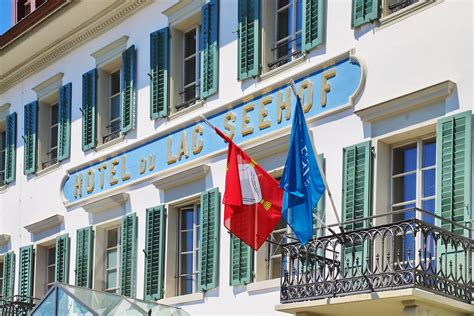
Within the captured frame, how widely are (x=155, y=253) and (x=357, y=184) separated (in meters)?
4.53

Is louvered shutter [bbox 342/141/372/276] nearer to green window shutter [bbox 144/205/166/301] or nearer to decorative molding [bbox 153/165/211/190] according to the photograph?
decorative molding [bbox 153/165/211/190]

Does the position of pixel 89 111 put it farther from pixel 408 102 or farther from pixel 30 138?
pixel 408 102

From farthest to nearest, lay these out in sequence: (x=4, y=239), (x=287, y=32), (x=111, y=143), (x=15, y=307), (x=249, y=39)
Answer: (x=4, y=239)
(x=15, y=307)
(x=111, y=143)
(x=249, y=39)
(x=287, y=32)

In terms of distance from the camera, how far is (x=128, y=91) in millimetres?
17859

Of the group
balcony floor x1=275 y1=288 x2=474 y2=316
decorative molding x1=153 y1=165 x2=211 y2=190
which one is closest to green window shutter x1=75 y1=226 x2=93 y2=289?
decorative molding x1=153 y1=165 x2=211 y2=190

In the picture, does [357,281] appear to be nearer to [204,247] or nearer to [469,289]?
[469,289]

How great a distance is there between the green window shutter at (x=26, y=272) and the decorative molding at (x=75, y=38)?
3573 millimetres

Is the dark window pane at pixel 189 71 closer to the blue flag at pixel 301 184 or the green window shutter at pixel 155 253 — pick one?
the green window shutter at pixel 155 253

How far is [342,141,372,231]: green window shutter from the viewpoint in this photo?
42.1ft

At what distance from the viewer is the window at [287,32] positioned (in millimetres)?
14742

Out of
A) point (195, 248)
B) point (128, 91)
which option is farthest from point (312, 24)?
point (128, 91)

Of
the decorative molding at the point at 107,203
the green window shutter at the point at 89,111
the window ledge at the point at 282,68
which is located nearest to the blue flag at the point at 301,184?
the window ledge at the point at 282,68

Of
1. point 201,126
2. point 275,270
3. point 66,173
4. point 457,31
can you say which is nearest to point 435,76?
point 457,31

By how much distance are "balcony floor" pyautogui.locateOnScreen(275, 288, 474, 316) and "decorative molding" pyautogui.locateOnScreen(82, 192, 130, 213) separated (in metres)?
5.76
